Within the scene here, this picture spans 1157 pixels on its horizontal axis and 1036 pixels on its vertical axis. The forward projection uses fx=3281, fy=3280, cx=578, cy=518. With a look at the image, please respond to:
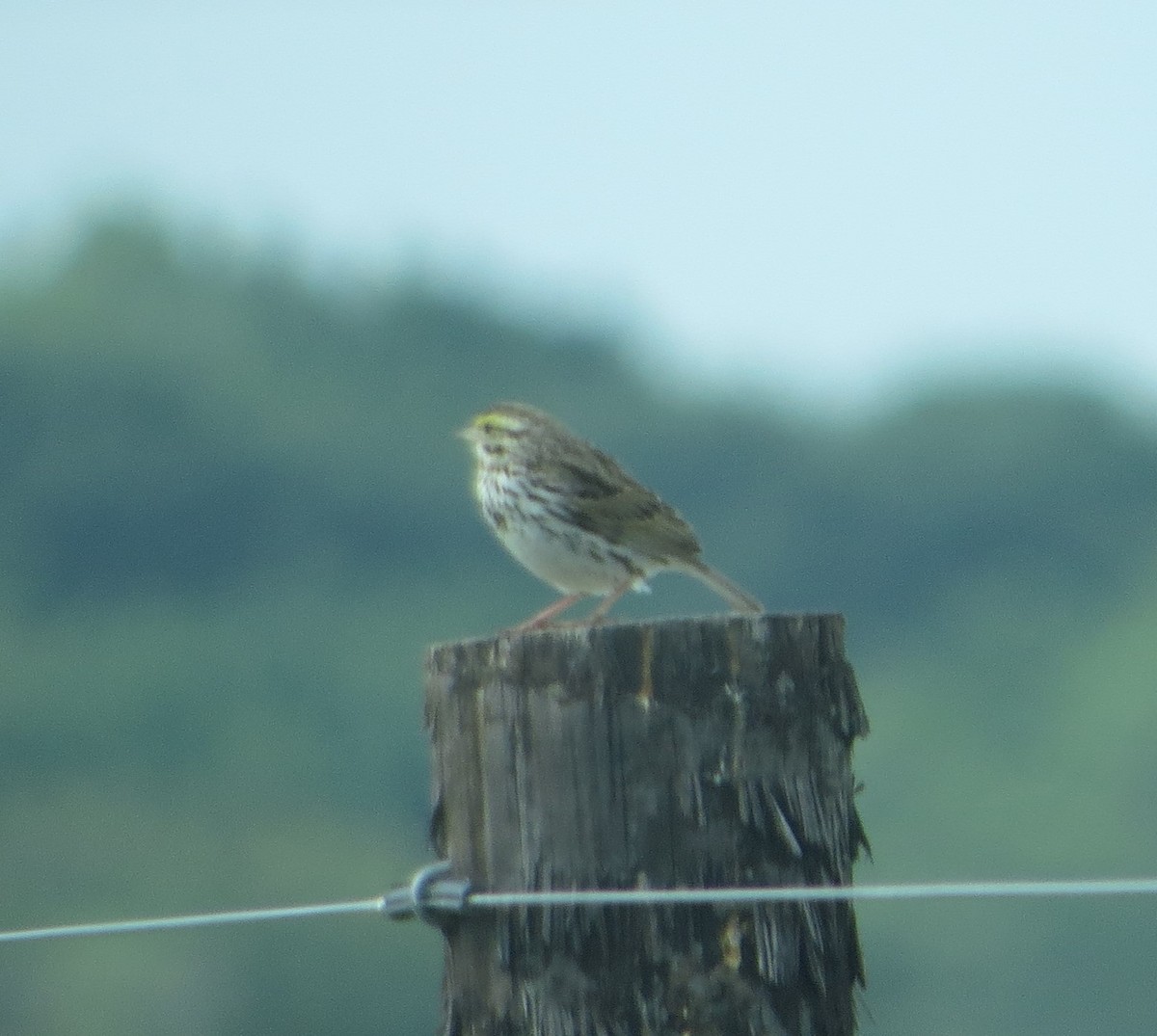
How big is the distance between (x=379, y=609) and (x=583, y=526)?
8204 cm

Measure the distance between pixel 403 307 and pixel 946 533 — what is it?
2244 cm

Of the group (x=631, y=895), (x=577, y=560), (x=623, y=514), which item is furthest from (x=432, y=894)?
(x=623, y=514)

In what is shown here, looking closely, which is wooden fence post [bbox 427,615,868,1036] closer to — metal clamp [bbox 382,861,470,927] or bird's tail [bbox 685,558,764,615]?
metal clamp [bbox 382,861,470,927]

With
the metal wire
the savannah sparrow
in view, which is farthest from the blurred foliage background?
the metal wire

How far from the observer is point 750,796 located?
6074 mm

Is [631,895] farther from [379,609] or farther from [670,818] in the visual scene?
[379,609]

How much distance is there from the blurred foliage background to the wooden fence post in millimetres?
55324

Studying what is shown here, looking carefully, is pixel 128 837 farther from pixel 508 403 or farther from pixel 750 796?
pixel 750 796

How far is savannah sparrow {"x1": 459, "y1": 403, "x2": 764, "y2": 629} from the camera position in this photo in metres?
11.4

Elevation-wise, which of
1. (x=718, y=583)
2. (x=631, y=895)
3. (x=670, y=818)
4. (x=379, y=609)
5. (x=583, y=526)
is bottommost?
(x=631, y=895)

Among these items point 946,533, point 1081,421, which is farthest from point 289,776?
point 1081,421

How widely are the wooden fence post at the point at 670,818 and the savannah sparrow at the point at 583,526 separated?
5059mm

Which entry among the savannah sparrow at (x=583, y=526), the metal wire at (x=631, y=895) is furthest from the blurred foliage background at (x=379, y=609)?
the metal wire at (x=631, y=895)

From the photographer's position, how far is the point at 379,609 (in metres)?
93.2
